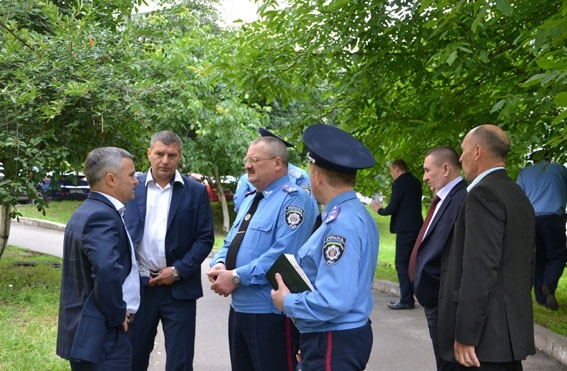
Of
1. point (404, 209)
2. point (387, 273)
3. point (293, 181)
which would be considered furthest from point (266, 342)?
point (387, 273)

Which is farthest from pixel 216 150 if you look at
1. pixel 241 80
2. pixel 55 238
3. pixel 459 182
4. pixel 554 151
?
pixel 459 182

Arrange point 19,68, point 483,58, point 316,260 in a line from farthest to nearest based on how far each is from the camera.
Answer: point 19,68
point 483,58
point 316,260

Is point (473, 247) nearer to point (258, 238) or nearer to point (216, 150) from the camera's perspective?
point (258, 238)

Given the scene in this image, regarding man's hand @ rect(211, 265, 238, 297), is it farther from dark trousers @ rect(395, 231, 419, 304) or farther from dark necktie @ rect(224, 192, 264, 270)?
dark trousers @ rect(395, 231, 419, 304)

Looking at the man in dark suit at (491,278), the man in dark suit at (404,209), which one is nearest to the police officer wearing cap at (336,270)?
the man in dark suit at (491,278)

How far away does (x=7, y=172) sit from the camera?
31.2ft

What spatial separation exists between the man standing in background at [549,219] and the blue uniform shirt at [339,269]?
6134mm

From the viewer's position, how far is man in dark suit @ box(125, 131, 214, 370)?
5.02 meters

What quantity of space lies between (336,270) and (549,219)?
657 cm

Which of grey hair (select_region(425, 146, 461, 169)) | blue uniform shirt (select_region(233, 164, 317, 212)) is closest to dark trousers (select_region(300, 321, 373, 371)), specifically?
grey hair (select_region(425, 146, 461, 169))

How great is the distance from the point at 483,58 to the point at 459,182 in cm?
282

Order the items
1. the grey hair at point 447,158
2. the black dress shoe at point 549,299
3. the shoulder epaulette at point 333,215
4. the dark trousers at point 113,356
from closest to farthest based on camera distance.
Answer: the shoulder epaulette at point 333,215
the dark trousers at point 113,356
the grey hair at point 447,158
the black dress shoe at point 549,299

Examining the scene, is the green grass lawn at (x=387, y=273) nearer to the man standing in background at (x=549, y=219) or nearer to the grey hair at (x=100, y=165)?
the man standing in background at (x=549, y=219)

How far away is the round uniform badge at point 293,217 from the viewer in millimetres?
4516
